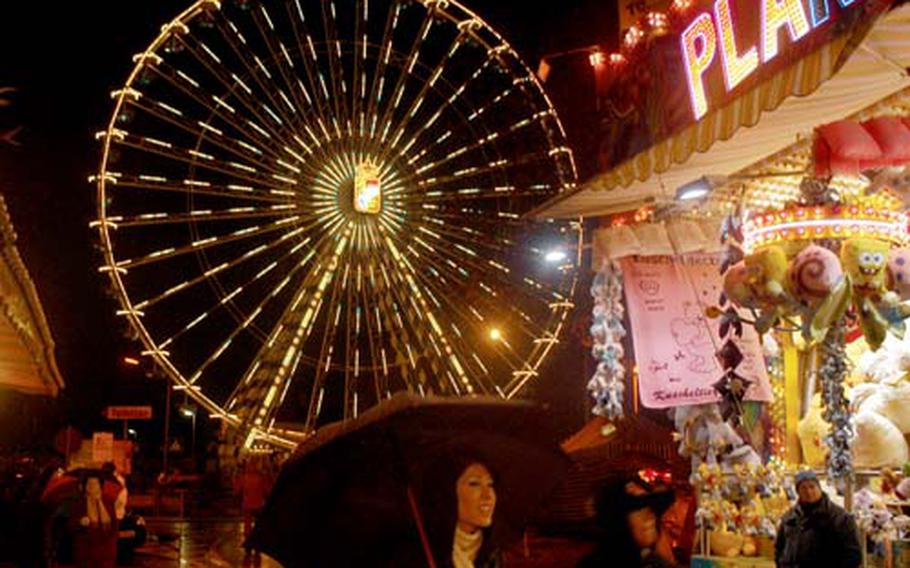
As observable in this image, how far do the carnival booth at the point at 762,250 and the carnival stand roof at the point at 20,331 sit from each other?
476cm

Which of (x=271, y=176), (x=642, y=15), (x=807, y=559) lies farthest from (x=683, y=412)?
(x=271, y=176)

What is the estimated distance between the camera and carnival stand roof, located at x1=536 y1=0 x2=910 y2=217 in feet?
19.5

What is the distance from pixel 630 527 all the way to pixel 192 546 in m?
17.5

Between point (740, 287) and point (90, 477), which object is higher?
point (740, 287)

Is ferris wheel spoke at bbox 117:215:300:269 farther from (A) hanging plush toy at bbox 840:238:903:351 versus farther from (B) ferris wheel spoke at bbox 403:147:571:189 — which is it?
(A) hanging plush toy at bbox 840:238:903:351

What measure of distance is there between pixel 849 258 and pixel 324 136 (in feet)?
25.3

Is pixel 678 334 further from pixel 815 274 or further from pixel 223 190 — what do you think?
pixel 223 190

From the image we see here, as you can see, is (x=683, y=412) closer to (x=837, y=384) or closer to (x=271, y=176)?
(x=837, y=384)

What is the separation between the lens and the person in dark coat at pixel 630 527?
3.62m

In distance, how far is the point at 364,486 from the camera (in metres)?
4.29

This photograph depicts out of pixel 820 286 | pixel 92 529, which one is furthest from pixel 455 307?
pixel 820 286

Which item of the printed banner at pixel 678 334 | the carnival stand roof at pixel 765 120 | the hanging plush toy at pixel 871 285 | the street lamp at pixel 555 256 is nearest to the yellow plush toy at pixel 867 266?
the hanging plush toy at pixel 871 285

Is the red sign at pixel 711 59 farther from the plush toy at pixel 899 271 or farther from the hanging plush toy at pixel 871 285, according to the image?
the plush toy at pixel 899 271

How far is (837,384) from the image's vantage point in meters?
7.56
